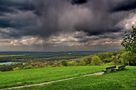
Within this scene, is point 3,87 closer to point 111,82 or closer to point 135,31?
point 111,82

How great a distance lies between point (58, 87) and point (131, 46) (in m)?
35.0

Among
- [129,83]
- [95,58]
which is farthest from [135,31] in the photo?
[95,58]

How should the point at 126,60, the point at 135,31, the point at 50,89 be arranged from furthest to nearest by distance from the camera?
the point at 126,60 → the point at 135,31 → the point at 50,89

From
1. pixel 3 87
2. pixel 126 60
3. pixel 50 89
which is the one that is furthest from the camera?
pixel 126 60

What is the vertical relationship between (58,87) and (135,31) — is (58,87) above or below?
below

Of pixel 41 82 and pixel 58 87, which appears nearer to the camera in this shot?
pixel 58 87

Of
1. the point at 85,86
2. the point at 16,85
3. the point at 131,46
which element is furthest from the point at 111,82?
the point at 131,46

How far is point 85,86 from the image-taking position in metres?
47.6

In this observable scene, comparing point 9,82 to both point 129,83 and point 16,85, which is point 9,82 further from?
point 129,83

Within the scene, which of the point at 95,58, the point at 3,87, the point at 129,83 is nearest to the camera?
the point at 3,87

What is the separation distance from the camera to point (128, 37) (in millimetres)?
76625

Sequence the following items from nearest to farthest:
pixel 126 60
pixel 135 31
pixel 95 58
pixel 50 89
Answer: pixel 50 89 < pixel 135 31 < pixel 126 60 < pixel 95 58

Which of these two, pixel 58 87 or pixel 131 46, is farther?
pixel 131 46

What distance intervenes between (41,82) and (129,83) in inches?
673
